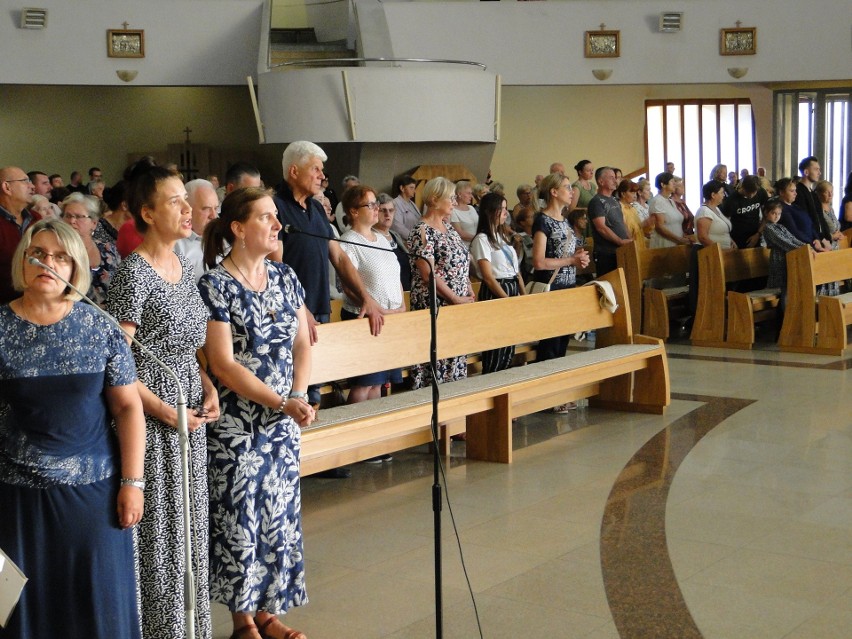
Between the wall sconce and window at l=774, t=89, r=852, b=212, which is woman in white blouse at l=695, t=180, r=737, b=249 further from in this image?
the wall sconce

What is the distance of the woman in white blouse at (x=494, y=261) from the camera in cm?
609

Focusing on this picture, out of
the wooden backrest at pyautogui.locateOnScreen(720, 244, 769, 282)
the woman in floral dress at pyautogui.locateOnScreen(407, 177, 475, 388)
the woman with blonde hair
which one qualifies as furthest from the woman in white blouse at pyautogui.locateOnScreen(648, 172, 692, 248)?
the woman in floral dress at pyautogui.locateOnScreen(407, 177, 475, 388)

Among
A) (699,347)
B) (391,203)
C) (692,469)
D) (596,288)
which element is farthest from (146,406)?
(699,347)

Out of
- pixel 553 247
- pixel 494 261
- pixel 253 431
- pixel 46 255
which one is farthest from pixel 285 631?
pixel 553 247

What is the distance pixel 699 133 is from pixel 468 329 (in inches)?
545

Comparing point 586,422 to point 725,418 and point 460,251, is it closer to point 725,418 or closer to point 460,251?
point 725,418

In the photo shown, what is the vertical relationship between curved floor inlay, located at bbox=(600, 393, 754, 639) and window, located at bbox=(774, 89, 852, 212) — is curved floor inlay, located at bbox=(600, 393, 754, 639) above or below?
below

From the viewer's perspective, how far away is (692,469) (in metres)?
5.08

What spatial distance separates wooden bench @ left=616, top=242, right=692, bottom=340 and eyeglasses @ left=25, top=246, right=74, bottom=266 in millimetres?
7055

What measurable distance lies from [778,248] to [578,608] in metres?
6.35

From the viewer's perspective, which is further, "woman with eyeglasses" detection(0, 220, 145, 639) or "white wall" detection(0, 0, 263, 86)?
"white wall" detection(0, 0, 263, 86)

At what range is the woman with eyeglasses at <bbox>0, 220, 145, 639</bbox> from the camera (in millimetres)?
2488

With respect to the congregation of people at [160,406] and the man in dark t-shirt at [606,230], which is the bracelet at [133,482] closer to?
the congregation of people at [160,406]

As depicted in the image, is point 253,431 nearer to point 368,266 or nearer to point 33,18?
point 368,266
